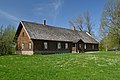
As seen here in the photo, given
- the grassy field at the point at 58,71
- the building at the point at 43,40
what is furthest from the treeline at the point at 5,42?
the grassy field at the point at 58,71

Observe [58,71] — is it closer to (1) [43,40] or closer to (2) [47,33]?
(1) [43,40]

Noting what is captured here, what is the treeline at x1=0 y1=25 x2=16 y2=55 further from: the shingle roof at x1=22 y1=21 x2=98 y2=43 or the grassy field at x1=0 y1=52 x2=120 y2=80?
the grassy field at x1=0 y1=52 x2=120 y2=80

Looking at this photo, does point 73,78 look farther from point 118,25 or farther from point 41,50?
point 118,25

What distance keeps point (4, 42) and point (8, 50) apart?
7.61 ft

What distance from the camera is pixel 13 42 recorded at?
136ft

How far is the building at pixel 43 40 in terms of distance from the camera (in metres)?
39.3

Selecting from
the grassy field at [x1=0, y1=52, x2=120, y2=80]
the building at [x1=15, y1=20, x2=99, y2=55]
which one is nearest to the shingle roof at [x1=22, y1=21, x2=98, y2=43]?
the building at [x1=15, y1=20, x2=99, y2=55]

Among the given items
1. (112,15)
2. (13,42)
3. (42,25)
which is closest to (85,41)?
(112,15)

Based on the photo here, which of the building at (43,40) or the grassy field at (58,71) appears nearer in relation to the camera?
the grassy field at (58,71)

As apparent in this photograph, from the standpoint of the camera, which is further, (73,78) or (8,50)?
(8,50)

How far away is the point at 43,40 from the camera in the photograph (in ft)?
133

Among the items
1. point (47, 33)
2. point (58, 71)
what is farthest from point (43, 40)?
point (58, 71)

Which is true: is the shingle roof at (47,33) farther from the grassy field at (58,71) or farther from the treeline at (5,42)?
the grassy field at (58,71)

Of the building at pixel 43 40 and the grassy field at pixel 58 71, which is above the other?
the building at pixel 43 40
